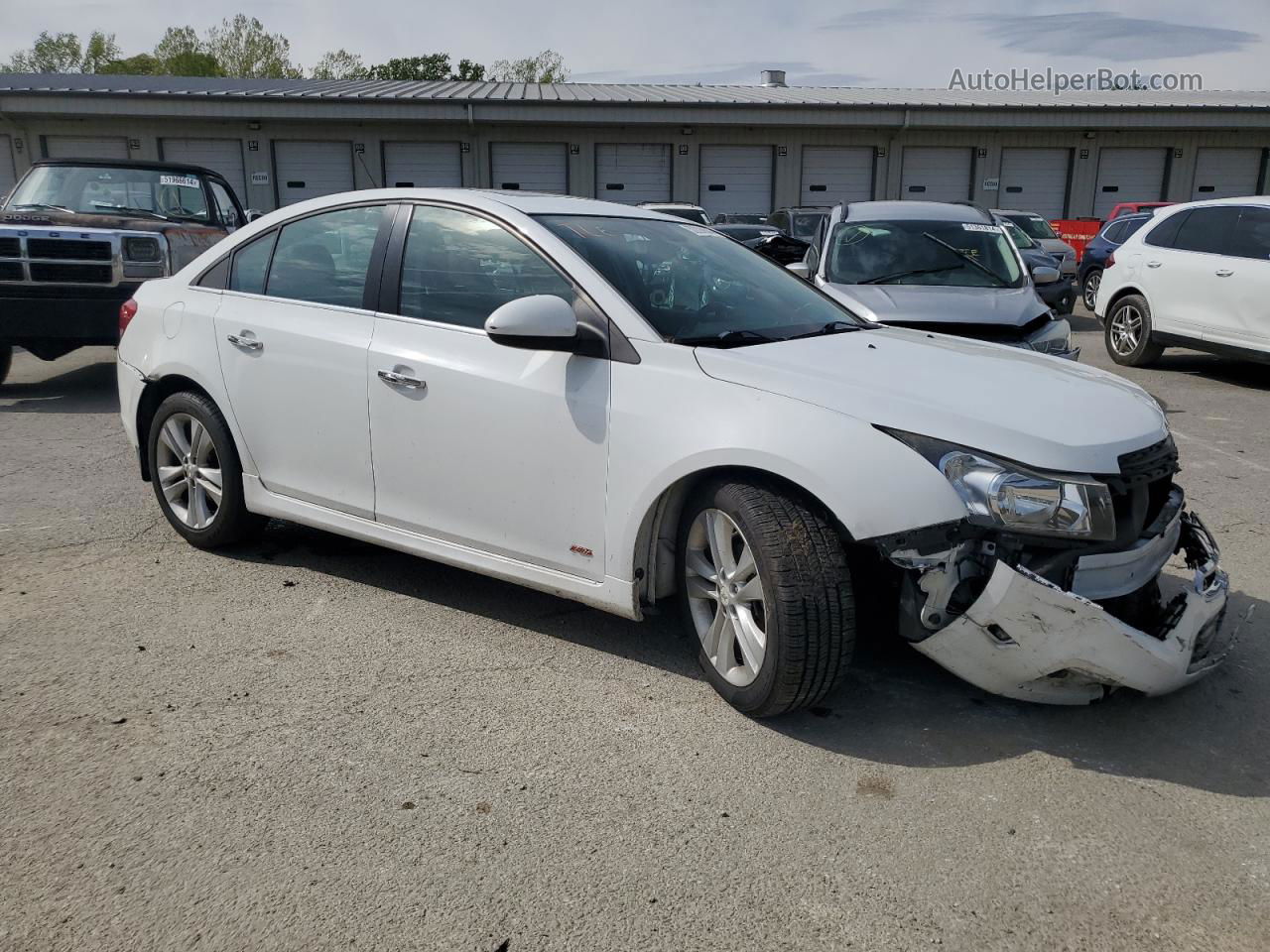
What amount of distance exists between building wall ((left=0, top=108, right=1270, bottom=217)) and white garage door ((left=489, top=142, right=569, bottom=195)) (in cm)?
19

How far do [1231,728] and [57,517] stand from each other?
5.39 meters

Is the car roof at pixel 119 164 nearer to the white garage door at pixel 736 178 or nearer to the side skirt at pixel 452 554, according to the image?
the side skirt at pixel 452 554

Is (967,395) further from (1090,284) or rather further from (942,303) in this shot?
(1090,284)

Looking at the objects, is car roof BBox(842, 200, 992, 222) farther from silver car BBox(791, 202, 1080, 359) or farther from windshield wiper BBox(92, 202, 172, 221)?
windshield wiper BBox(92, 202, 172, 221)

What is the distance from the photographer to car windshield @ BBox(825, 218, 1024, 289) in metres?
8.40

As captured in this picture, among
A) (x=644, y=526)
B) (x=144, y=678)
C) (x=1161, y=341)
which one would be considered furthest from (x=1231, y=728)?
(x=1161, y=341)

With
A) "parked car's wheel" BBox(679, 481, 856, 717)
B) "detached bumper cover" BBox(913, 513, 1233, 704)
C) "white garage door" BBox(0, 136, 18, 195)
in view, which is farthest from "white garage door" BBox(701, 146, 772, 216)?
"detached bumper cover" BBox(913, 513, 1233, 704)

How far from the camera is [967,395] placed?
11.1ft

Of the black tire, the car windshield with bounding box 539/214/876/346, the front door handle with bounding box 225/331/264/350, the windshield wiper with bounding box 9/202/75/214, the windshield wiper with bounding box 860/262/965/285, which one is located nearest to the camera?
the car windshield with bounding box 539/214/876/346

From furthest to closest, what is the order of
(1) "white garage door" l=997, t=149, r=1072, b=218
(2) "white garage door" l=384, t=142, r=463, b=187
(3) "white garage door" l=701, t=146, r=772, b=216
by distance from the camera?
(1) "white garage door" l=997, t=149, r=1072, b=218 → (3) "white garage door" l=701, t=146, r=772, b=216 → (2) "white garage door" l=384, t=142, r=463, b=187

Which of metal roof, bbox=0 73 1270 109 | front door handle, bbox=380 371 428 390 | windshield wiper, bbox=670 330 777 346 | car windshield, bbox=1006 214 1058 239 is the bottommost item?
car windshield, bbox=1006 214 1058 239

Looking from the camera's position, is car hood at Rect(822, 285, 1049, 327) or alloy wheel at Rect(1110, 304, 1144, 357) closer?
car hood at Rect(822, 285, 1049, 327)

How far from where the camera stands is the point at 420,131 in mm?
28953

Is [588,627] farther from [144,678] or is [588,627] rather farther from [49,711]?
[49,711]
